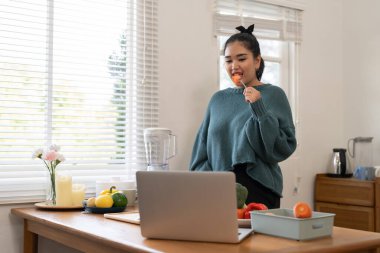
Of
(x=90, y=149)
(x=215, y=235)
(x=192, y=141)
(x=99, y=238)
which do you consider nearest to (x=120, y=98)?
(x=90, y=149)

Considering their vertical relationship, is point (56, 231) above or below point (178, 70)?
below

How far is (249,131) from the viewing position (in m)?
2.49

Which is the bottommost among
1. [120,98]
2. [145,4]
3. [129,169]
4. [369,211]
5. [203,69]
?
[369,211]

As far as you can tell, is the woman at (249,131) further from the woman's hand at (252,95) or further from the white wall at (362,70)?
the white wall at (362,70)

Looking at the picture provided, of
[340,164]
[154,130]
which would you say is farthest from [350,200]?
[154,130]

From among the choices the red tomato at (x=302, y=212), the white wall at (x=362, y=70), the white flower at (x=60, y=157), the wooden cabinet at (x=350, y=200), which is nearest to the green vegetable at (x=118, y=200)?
the white flower at (x=60, y=157)

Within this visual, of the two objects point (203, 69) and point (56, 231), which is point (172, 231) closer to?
point (56, 231)

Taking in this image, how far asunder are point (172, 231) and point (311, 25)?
2671 millimetres

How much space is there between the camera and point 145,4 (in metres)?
3.01

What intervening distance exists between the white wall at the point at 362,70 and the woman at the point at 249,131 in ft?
4.48

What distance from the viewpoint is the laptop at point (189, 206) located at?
5.03ft

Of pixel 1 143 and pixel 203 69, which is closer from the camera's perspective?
pixel 1 143

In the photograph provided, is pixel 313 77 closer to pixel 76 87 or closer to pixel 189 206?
pixel 76 87

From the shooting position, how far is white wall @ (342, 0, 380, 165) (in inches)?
150
